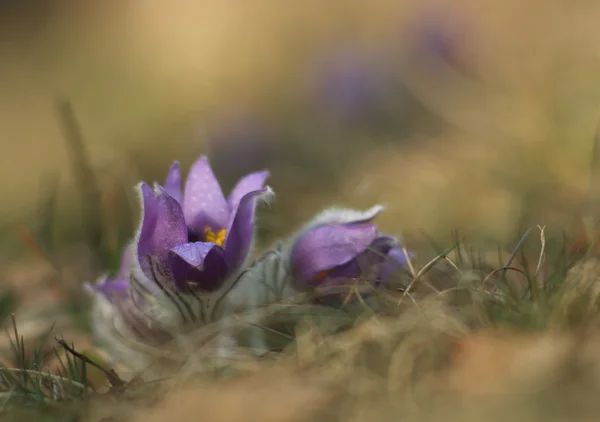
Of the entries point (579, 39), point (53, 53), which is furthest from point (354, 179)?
point (53, 53)

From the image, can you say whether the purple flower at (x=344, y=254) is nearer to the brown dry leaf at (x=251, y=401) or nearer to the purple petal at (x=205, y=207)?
the purple petal at (x=205, y=207)

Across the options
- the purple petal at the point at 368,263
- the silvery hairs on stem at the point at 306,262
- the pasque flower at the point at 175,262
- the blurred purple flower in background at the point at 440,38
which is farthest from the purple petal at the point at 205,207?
the blurred purple flower in background at the point at 440,38

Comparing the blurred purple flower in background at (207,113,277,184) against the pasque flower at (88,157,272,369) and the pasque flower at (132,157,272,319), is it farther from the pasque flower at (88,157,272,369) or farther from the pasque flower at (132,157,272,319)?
the pasque flower at (132,157,272,319)

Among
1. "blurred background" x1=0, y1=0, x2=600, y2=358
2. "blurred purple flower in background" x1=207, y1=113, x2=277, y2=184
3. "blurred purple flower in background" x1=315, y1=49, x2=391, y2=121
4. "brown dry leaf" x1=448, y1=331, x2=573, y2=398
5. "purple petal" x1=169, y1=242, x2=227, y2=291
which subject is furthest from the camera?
"blurred purple flower in background" x1=315, y1=49, x2=391, y2=121

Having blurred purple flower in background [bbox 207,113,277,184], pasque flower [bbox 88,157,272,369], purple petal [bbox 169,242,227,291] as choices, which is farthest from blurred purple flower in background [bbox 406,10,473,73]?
purple petal [bbox 169,242,227,291]

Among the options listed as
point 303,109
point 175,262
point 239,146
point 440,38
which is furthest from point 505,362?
point 303,109

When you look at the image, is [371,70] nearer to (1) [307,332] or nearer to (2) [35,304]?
(2) [35,304]

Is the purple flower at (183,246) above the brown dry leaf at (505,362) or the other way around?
above
